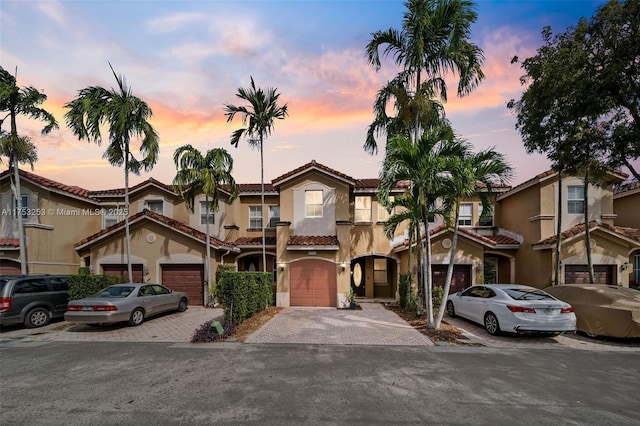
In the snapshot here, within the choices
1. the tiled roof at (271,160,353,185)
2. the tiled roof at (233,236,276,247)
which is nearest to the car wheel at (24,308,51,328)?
the tiled roof at (233,236,276,247)

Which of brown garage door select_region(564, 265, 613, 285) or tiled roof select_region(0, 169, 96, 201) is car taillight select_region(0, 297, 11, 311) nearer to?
tiled roof select_region(0, 169, 96, 201)

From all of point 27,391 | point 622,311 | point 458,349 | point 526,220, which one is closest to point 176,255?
point 27,391

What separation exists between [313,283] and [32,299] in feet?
36.2

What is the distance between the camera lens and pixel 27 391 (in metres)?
5.97

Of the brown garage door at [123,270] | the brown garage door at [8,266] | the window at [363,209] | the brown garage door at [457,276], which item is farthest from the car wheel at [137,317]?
the brown garage door at [457,276]

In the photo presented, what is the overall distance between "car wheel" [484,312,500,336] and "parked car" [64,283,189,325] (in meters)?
12.0

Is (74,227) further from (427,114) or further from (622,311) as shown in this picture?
(622,311)

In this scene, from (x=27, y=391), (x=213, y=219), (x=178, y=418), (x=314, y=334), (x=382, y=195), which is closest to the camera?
(x=178, y=418)

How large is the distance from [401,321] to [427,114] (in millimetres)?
Result: 8362

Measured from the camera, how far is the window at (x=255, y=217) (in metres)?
19.8

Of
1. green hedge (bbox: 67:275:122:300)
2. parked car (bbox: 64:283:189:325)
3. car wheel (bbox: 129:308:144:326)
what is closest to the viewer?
parked car (bbox: 64:283:189:325)

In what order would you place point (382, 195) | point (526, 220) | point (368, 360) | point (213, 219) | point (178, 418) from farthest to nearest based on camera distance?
point (213, 219) < point (526, 220) < point (382, 195) < point (368, 360) < point (178, 418)

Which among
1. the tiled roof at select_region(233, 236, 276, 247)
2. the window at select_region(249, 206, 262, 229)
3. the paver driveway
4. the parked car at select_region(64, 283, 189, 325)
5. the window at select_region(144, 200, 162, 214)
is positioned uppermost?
the window at select_region(144, 200, 162, 214)

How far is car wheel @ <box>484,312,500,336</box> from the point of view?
10.1 meters
